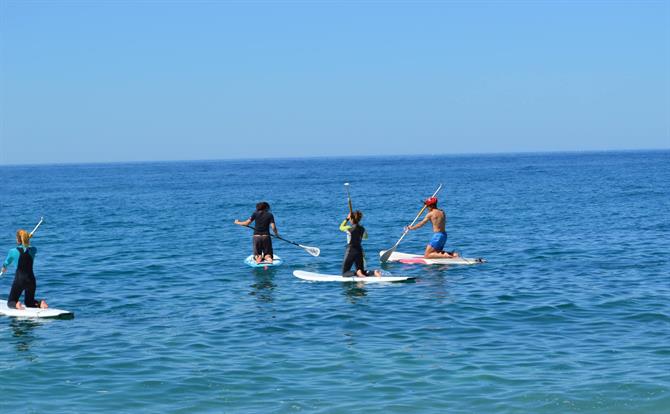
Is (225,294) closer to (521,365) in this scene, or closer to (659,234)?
(521,365)

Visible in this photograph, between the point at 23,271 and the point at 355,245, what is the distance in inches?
308

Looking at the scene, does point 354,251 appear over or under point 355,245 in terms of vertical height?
under

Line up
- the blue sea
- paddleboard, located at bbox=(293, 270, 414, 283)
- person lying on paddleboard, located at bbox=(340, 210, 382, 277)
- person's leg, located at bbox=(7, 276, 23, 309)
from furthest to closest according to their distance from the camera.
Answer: paddleboard, located at bbox=(293, 270, 414, 283) < person lying on paddleboard, located at bbox=(340, 210, 382, 277) < person's leg, located at bbox=(7, 276, 23, 309) < the blue sea

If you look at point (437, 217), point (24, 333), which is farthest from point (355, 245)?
→ point (24, 333)

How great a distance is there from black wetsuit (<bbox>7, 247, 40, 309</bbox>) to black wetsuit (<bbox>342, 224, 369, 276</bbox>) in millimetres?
7434

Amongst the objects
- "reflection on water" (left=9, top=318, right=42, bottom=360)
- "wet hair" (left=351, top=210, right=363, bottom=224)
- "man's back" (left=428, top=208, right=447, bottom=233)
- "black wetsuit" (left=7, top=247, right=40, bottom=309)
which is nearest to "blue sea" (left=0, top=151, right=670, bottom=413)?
"reflection on water" (left=9, top=318, right=42, bottom=360)

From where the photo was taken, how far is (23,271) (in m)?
17.2

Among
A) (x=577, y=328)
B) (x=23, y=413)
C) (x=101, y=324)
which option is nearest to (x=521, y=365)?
(x=577, y=328)

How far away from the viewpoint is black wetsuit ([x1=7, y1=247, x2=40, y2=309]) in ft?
56.2

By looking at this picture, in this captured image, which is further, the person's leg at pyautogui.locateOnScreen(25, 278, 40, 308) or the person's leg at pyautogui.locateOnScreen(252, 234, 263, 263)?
the person's leg at pyautogui.locateOnScreen(252, 234, 263, 263)

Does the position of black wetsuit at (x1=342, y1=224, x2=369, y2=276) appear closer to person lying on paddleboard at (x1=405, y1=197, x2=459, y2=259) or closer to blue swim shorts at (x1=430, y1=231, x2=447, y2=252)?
person lying on paddleboard at (x1=405, y1=197, x2=459, y2=259)

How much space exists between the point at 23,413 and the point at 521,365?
7.30 m

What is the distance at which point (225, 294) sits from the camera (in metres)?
20.6

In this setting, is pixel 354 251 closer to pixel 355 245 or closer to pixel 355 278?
pixel 355 245
